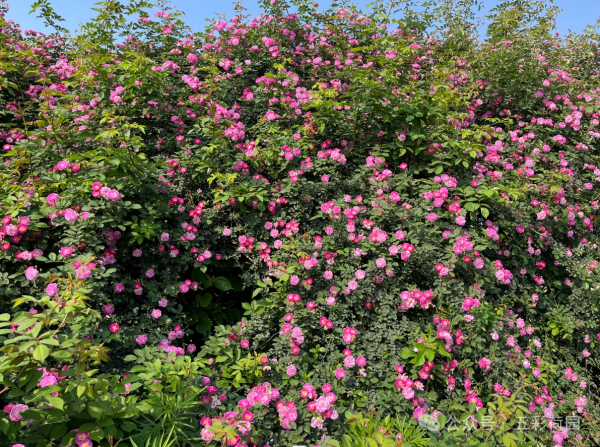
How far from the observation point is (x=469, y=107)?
362 centimetres

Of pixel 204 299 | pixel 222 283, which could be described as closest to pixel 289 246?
pixel 222 283

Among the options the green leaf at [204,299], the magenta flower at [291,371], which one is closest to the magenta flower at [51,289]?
the green leaf at [204,299]

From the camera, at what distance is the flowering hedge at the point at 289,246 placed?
192 centimetres

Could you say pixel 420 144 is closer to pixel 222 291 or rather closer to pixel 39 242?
pixel 222 291

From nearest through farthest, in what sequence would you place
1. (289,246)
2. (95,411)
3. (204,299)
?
1. (95,411)
2. (289,246)
3. (204,299)

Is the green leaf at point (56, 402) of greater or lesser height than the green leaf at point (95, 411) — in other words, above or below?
above

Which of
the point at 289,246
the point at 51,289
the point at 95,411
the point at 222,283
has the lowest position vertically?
the point at 95,411

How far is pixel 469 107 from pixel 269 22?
2.19 metres

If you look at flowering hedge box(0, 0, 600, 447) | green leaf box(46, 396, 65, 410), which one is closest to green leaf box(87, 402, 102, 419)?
flowering hedge box(0, 0, 600, 447)

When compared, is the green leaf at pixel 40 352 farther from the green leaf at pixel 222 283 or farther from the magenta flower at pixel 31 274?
the green leaf at pixel 222 283

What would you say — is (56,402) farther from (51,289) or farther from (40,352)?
(51,289)

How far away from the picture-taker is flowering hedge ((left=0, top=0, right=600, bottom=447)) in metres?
1.92

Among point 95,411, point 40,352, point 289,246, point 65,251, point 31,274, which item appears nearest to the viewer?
point 40,352

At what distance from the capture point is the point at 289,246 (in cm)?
254
